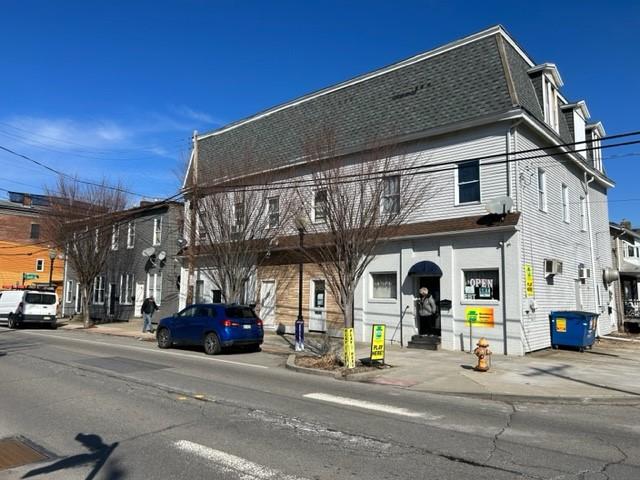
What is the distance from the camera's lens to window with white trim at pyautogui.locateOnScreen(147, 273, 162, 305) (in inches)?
1184

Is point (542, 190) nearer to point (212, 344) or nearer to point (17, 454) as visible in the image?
point (212, 344)

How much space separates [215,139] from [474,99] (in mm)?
14512

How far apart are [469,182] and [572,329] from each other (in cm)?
589

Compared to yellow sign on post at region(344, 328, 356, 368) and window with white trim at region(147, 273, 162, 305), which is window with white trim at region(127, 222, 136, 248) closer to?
window with white trim at region(147, 273, 162, 305)

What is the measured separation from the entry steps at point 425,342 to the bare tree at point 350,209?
146 inches

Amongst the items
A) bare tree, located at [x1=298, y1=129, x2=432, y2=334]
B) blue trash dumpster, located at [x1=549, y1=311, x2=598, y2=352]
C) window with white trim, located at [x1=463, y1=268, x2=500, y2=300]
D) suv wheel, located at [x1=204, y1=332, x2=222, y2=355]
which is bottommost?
suv wheel, located at [x1=204, y1=332, x2=222, y2=355]

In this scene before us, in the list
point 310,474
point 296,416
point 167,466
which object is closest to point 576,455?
point 310,474

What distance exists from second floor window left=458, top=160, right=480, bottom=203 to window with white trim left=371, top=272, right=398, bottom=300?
→ 3750 millimetres

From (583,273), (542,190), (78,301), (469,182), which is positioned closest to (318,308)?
(469,182)

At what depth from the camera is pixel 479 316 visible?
1611cm

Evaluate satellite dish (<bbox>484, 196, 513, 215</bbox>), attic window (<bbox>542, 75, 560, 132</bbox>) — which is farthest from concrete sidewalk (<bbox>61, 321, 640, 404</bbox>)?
attic window (<bbox>542, 75, 560, 132</bbox>)

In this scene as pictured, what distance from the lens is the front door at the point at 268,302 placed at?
22883 mm

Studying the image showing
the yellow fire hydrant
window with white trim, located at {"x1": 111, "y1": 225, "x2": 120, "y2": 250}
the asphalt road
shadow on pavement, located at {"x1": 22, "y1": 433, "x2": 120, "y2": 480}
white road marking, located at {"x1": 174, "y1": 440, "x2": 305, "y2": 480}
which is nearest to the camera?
white road marking, located at {"x1": 174, "y1": 440, "x2": 305, "y2": 480}

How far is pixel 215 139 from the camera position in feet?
88.1
